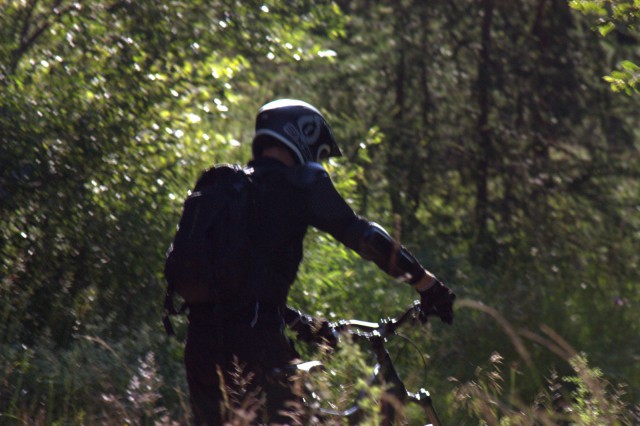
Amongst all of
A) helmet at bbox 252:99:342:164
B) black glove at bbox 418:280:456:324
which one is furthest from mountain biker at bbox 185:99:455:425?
helmet at bbox 252:99:342:164

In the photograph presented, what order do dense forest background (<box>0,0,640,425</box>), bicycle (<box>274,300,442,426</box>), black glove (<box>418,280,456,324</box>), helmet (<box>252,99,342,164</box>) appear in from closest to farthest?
bicycle (<box>274,300,442,426</box>) < black glove (<box>418,280,456,324</box>) < helmet (<box>252,99,342,164</box>) < dense forest background (<box>0,0,640,425</box>)

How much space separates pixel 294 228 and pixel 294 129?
0.40 m

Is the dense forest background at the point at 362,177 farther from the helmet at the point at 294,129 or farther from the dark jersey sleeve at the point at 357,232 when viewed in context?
the helmet at the point at 294,129

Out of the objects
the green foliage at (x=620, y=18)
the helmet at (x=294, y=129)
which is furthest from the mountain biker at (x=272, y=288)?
the green foliage at (x=620, y=18)

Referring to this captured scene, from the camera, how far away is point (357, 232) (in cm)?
419

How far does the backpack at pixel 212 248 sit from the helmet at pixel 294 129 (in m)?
0.31

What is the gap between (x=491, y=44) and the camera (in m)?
13.2

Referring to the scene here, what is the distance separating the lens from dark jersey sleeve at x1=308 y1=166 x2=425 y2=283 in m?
4.12

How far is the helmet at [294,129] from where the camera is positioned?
447cm

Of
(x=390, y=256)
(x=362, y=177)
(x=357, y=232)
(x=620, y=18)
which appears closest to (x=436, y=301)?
(x=390, y=256)

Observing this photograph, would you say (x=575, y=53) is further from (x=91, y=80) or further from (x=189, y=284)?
(x=189, y=284)

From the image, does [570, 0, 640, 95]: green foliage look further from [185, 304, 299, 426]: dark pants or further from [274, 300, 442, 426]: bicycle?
[185, 304, 299, 426]: dark pants

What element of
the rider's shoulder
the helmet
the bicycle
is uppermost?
the helmet

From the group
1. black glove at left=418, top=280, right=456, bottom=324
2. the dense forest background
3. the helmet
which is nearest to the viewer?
black glove at left=418, top=280, right=456, bottom=324
